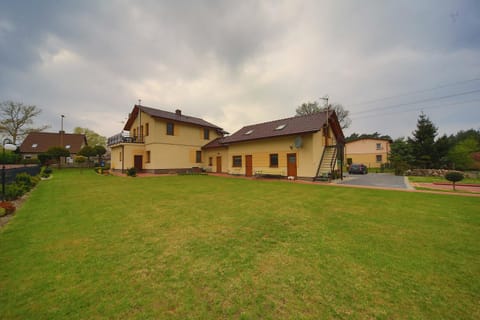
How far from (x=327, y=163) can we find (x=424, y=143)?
1938 cm

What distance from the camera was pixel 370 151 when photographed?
32375mm

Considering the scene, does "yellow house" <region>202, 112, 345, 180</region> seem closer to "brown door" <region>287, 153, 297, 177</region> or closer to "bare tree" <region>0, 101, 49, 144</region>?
"brown door" <region>287, 153, 297, 177</region>

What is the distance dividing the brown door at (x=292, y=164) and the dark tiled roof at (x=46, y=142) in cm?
3910

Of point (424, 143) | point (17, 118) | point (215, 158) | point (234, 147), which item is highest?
point (17, 118)

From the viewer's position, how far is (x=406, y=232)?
13.7 feet

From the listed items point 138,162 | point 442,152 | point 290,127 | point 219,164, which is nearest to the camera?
point 290,127

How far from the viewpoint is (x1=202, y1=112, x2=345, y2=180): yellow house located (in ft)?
47.8

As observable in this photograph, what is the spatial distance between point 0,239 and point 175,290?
471cm

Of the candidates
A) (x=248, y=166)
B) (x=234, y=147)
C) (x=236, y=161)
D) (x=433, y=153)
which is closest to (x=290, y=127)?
(x=248, y=166)

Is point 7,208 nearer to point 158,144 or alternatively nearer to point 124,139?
point 158,144

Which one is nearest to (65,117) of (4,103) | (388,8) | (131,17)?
(4,103)

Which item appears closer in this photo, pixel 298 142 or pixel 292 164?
pixel 298 142

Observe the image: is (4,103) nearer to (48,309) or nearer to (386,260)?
(48,309)

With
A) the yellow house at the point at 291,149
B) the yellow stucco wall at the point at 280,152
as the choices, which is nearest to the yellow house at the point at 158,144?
the yellow house at the point at 291,149
